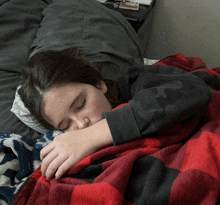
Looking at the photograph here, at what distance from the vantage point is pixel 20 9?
1.15 m

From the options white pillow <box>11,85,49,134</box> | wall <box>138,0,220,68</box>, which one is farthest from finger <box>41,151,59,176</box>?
wall <box>138,0,220,68</box>

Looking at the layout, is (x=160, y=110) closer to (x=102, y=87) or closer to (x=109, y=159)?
(x=109, y=159)

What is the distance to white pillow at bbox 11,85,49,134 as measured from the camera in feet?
2.64

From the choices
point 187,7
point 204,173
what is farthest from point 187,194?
point 187,7

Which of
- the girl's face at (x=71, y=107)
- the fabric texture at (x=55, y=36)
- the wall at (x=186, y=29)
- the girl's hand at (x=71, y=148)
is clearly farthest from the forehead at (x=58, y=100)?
the wall at (x=186, y=29)

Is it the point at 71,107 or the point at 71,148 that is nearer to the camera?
the point at 71,148

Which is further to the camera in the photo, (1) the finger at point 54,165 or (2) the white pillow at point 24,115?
(2) the white pillow at point 24,115

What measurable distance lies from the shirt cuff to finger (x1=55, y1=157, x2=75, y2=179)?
137 millimetres

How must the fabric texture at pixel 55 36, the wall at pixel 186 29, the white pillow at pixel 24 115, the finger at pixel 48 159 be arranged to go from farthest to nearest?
the wall at pixel 186 29 < the fabric texture at pixel 55 36 < the white pillow at pixel 24 115 < the finger at pixel 48 159

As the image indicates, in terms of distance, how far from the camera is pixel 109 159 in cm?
54

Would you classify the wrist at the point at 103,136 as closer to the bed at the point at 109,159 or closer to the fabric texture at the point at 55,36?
the bed at the point at 109,159

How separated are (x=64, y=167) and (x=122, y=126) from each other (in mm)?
202

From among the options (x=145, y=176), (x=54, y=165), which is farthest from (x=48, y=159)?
(x=145, y=176)

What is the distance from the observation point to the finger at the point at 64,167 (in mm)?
518
